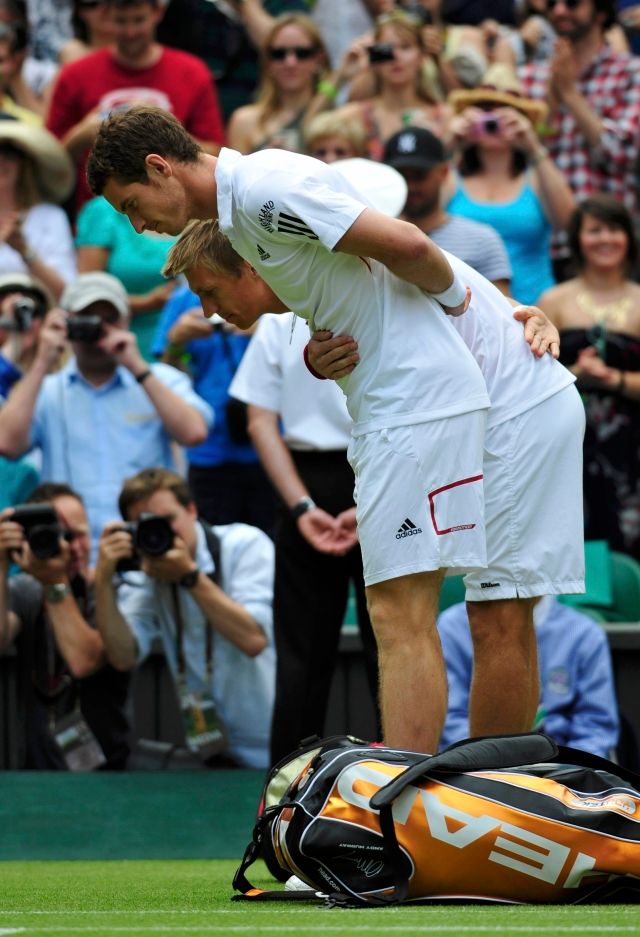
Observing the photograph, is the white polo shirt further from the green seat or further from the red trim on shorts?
the green seat

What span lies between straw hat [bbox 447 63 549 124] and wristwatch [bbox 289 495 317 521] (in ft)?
10.1

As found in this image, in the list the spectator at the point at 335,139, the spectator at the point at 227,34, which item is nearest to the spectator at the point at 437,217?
the spectator at the point at 335,139

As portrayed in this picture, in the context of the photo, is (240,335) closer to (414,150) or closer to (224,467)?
(224,467)

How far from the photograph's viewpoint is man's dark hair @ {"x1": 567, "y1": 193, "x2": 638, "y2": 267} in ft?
24.5

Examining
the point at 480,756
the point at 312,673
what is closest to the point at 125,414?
the point at 312,673

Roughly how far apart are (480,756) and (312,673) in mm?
2025

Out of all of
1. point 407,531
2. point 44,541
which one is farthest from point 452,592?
point 407,531

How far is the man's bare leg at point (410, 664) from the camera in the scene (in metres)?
3.94

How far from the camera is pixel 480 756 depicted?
3617 millimetres

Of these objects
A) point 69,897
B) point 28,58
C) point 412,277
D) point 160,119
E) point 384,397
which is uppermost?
point 28,58

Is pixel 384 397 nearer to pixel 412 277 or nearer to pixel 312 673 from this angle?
pixel 412 277

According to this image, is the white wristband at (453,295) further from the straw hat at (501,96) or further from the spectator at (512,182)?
the straw hat at (501,96)

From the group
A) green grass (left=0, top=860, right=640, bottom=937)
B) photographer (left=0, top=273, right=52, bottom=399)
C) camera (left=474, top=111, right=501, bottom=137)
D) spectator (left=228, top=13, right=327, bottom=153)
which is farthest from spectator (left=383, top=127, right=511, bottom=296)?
green grass (left=0, top=860, right=640, bottom=937)

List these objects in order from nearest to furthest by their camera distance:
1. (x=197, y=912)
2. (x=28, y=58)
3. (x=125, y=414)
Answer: (x=197, y=912)
(x=125, y=414)
(x=28, y=58)
